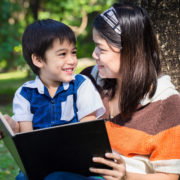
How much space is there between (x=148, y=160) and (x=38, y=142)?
0.71m

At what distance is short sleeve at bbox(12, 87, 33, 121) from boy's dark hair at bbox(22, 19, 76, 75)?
307 millimetres

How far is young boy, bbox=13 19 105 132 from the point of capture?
2426 mm

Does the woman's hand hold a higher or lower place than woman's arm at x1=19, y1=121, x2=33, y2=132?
lower

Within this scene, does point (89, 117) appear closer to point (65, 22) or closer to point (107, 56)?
point (107, 56)

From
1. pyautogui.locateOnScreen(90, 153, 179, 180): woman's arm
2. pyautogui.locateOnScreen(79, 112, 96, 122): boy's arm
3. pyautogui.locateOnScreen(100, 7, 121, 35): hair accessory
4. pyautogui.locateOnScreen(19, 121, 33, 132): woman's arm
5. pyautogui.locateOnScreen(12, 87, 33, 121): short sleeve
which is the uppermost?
pyautogui.locateOnScreen(100, 7, 121, 35): hair accessory

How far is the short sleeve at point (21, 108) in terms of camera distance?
2.53 metres

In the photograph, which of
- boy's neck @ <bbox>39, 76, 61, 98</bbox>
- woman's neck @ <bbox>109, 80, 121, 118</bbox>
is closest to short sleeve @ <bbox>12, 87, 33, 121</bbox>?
boy's neck @ <bbox>39, 76, 61, 98</bbox>

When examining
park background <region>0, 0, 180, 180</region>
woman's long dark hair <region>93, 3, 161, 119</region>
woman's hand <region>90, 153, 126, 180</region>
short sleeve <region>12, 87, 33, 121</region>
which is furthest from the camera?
park background <region>0, 0, 180, 180</region>

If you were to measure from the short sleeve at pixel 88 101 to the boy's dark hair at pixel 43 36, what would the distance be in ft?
1.12

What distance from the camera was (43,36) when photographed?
242cm

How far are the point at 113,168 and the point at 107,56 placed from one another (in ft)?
2.36

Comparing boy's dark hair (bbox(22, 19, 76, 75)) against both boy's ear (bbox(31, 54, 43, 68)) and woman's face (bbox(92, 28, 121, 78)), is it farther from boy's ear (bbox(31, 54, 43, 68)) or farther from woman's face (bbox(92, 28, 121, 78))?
woman's face (bbox(92, 28, 121, 78))

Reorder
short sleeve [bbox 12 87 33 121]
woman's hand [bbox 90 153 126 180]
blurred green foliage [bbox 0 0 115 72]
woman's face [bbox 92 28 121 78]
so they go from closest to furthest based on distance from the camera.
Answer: woman's hand [bbox 90 153 126 180], woman's face [bbox 92 28 121 78], short sleeve [bbox 12 87 33 121], blurred green foliage [bbox 0 0 115 72]

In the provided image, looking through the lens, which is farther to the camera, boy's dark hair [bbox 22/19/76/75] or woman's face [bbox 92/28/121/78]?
boy's dark hair [bbox 22/19/76/75]
